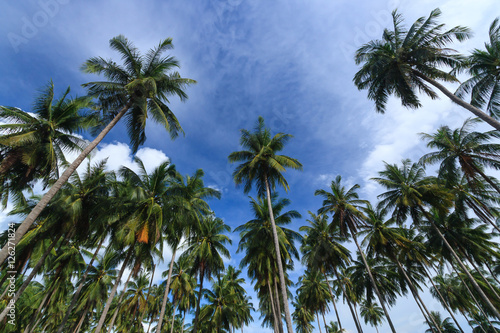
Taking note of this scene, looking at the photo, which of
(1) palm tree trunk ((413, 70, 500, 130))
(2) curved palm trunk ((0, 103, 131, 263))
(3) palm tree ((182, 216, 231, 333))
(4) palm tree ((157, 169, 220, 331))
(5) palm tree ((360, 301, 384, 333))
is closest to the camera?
(2) curved palm trunk ((0, 103, 131, 263))

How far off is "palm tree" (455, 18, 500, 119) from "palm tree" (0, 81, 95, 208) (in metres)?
24.0

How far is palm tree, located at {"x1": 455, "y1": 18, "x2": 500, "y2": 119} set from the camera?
1305 cm

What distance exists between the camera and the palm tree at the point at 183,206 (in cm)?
1616

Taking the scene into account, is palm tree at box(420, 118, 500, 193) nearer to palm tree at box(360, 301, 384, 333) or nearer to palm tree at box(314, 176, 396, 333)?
palm tree at box(314, 176, 396, 333)

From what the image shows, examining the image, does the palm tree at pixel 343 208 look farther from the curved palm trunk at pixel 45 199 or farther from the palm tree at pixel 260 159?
the curved palm trunk at pixel 45 199

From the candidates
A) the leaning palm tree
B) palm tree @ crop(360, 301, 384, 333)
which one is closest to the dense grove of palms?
the leaning palm tree

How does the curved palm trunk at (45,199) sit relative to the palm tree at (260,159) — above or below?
below

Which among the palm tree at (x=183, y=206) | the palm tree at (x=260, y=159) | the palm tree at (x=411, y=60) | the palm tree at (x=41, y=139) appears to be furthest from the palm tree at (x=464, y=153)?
the palm tree at (x=41, y=139)

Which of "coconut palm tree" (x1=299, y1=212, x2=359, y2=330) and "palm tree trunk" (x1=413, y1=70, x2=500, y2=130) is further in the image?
"coconut palm tree" (x1=299, y1=212, x2=359, y2=330)

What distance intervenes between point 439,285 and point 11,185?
51.3 metres

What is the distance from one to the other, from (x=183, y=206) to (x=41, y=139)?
29.9ft

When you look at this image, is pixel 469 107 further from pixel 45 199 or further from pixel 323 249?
pixel 45 199

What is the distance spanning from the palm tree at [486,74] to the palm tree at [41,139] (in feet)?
78.8

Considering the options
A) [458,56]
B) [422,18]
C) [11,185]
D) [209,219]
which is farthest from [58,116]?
[458,56]
